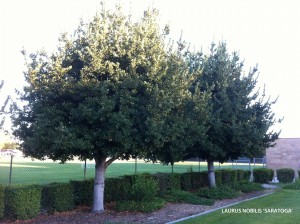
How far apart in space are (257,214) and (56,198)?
20.6ft

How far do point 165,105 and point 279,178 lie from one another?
2072 centimetres

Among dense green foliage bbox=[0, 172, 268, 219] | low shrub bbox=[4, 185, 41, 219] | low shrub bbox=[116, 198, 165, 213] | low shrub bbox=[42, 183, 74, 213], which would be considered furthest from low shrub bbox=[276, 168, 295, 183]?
low shrub bbox=[4, 185, 41, 219]

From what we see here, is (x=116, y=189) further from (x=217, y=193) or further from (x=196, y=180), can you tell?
(x=196, y=180)

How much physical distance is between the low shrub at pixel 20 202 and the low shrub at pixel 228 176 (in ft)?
45.5

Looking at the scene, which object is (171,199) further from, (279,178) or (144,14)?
(279,178)

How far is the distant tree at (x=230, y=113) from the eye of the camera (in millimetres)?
17109

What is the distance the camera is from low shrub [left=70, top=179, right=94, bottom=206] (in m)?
13.1

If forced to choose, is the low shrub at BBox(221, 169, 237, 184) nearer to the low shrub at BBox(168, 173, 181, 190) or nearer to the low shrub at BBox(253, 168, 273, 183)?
the low shrub at BBox(253, 168, 273, 183)

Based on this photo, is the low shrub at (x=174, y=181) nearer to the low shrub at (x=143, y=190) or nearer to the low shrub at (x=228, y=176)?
the low shrub at (x=143, y=190)

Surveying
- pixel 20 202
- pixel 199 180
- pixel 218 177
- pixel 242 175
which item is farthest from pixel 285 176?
pixel 20 202

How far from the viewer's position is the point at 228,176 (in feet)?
76.0

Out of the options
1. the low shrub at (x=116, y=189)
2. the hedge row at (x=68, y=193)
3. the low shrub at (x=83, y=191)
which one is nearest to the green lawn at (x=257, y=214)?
the hedge row at (x=68, y=193)

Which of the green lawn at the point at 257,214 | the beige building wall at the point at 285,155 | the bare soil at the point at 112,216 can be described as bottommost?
the bare soil at the point at 112,216

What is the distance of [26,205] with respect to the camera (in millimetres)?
10789
